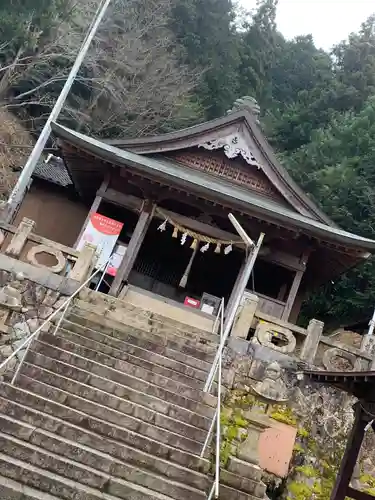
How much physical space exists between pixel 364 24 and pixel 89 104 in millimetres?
25617

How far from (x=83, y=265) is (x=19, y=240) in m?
1.53

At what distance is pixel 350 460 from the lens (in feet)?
23.2

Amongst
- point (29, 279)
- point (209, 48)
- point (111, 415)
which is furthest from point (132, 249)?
point (209, 48)

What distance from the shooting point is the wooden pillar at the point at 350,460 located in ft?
22.7

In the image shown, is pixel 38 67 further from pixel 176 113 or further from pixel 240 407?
pixel 240 407

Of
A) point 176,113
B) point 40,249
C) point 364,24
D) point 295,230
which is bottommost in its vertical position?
point 40,249

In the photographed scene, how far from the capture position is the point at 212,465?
698 cm

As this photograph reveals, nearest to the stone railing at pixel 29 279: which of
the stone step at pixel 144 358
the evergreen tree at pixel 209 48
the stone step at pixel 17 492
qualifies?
the stone step at pixel 144 358

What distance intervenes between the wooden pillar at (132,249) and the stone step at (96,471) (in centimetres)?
653

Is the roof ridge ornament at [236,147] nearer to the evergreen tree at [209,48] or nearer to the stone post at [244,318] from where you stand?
the stone post at [244,318]

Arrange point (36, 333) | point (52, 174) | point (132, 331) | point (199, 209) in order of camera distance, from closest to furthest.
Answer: point (36, 333), point (132, 331), point (199, 209), point (52, 174)

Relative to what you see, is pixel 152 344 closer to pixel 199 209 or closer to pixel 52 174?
pixel 199 209

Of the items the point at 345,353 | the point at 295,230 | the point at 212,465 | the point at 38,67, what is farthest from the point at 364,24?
the point at 212,465

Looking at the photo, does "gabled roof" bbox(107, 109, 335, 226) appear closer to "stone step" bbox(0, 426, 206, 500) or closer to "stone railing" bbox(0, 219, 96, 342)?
"stone railing" bbox(0, 219, 96, 342)
